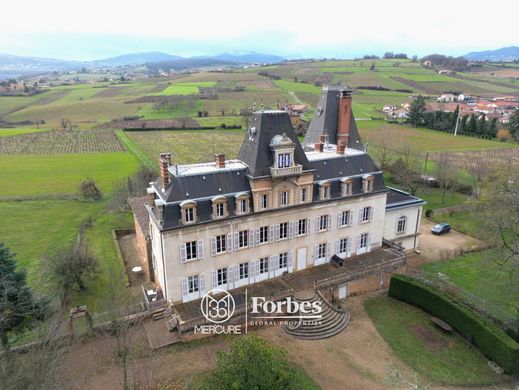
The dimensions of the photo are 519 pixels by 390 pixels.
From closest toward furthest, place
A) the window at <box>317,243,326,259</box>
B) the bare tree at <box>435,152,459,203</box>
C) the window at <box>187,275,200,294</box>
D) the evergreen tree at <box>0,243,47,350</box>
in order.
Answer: the evergreen tree at <box>0,243,47,350</box>
the window at <box>187,275,200,294</box>
the window at <box>317,243,326,259</box>
the bare tree at <box>435,152,459,203</box>

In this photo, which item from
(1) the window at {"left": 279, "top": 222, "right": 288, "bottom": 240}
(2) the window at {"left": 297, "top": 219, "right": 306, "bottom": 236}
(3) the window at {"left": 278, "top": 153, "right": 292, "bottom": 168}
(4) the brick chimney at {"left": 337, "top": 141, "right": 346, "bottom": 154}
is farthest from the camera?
(4) the brick chimney at {"left": 337, "top": 141, "right": 346, "bottom": 154}

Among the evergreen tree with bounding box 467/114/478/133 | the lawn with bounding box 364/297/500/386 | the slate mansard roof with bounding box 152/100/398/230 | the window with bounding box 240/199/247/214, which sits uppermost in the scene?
the slate mansard roof with bounding box 152/100/398/230

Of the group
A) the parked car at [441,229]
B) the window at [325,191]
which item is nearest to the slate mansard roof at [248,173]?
the window at [325,191]

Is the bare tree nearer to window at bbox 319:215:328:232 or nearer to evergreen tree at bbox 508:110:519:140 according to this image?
window at bbox 319:215:328:232

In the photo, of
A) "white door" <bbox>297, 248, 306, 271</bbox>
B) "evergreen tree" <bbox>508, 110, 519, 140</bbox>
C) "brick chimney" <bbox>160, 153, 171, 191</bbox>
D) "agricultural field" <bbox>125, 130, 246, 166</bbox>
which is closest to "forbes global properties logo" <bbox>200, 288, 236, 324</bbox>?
"white door" <bbox>297, 248, 306, 271</bbox>

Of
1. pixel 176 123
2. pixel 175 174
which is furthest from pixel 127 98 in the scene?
pixel 175 174

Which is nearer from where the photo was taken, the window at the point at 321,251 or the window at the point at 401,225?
the window at the point at 321,251

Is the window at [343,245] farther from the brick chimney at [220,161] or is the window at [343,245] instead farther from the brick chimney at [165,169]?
the brick chimney at [165,169]

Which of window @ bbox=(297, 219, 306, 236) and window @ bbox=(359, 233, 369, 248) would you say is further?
window @ bbox=(359, 233, 369, 248)
